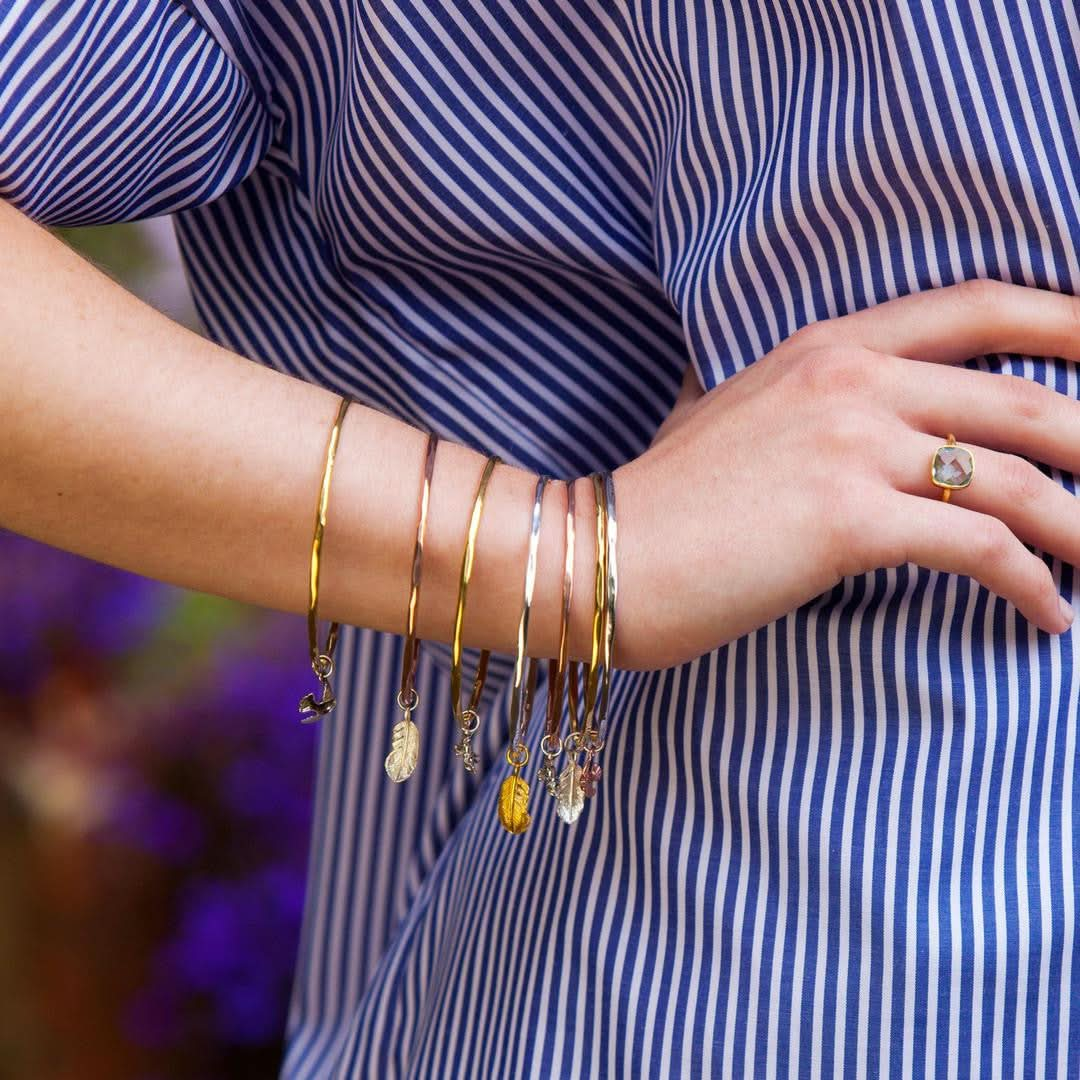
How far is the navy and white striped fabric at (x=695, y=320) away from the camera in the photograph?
1.69 ft

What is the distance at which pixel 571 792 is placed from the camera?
0.56 m

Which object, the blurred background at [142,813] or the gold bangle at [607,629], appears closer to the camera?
the gold bangle at [607,629]

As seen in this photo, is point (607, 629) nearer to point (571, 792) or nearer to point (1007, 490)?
point (571, 792)

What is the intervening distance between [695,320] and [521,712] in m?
0.22

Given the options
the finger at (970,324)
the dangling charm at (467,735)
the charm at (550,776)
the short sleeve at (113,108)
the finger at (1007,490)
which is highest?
the short sleeve at (113,108)

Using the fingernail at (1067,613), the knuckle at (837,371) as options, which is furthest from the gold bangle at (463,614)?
the fingernail at (1067,613)

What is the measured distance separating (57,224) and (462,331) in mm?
222

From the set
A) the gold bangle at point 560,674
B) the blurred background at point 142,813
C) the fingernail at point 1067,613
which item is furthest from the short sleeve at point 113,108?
the blurred background at point 142,813

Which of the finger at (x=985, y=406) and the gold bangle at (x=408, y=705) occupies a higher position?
the finger at (x=985, y=406)

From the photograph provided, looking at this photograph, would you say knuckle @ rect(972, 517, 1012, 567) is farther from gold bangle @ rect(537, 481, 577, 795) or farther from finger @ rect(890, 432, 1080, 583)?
gold bangle @ rect(537, 481, 577, 795)

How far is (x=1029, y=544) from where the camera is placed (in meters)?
0.55

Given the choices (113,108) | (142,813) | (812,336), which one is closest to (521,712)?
(812,336)

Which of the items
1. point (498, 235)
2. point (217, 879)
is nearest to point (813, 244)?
point (498, 235)

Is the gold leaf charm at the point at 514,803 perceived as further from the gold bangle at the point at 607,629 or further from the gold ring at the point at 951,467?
the gold ring at the point at 951,467
